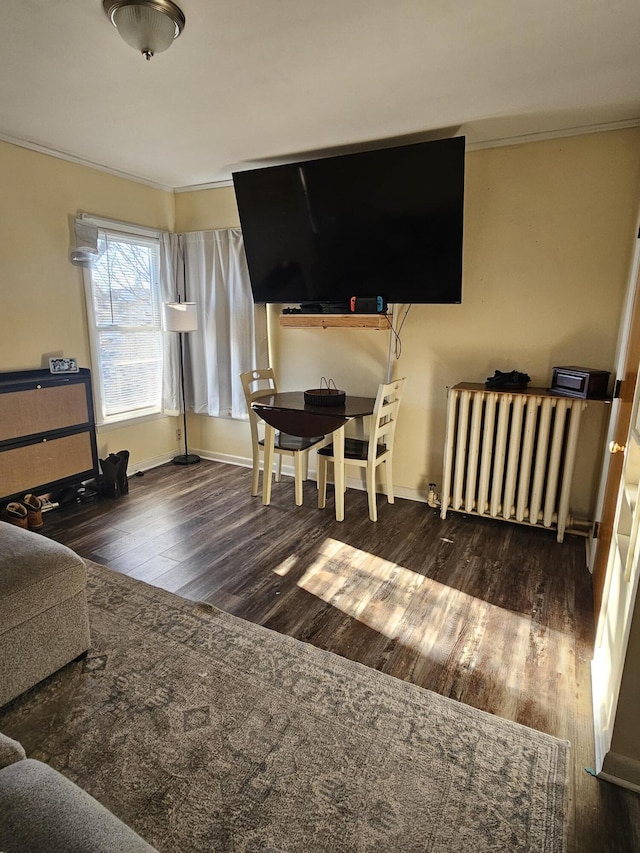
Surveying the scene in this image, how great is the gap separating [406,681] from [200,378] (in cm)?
319

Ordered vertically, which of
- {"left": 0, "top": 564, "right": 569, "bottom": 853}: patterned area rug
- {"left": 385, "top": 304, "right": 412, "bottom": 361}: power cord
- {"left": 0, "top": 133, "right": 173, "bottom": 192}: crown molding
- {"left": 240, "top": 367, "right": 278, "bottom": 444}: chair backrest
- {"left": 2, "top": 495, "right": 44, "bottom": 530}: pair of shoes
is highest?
{"left": 0, "top": 133, "right": 173, "bottom": 192}: crown molding

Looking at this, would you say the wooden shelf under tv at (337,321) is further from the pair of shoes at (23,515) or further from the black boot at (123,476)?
the pair of shoes at (23,515)

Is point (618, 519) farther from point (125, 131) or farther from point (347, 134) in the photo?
point (125, 131)

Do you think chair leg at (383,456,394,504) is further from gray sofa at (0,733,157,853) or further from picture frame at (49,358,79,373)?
gray sofa at (0,733,157,853)

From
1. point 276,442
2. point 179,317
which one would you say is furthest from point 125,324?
point 276,442

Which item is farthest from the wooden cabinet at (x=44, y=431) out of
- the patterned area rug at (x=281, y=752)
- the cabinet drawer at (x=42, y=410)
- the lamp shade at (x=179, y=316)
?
the patterned area rug at (x=281, y=752)

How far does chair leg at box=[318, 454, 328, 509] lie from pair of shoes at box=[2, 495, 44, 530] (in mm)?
1839

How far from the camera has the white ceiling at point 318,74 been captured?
1.69 m

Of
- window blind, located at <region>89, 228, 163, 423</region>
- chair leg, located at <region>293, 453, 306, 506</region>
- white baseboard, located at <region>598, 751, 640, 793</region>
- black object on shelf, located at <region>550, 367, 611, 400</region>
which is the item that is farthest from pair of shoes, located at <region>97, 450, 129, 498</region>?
white baseboard, located at <region>598, 751, 640, 793</region>

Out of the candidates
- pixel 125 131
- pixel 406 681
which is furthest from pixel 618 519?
pixel 125 131

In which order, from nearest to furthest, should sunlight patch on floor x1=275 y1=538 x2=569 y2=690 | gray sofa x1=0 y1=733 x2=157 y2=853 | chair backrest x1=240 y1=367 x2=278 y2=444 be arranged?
gray sofa x1=0 y1=733 x2=157 y2=853
sunlight patch on floor x1=275 y1=538 x2=569 y2=690
chair backrest x1=240 y1=367 x2=278 y2=444

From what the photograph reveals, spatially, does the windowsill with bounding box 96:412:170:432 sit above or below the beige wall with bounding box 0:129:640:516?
below

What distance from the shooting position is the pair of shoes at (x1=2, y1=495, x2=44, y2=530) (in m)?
2.98

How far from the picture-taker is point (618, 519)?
1.80 meters
